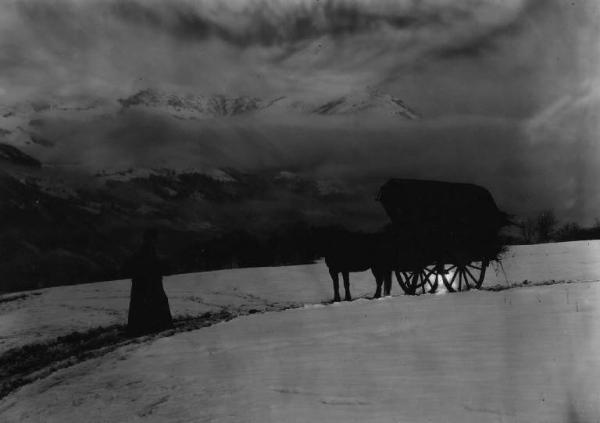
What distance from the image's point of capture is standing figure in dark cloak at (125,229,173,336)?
45.4ft

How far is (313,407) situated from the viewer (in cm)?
603

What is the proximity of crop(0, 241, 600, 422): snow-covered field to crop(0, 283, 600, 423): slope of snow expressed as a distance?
0.07ft

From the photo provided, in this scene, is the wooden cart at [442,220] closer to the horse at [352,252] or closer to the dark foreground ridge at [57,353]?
the horse at [352,252]

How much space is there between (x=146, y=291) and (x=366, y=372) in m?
8.37

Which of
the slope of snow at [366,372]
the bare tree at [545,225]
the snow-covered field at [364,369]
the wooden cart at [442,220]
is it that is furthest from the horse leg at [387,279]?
the bare tree at [545,225]

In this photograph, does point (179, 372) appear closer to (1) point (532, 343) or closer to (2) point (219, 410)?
(2) point (219, 410)

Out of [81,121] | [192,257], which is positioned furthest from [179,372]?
[81,121]

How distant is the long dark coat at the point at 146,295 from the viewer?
1391 centimetres

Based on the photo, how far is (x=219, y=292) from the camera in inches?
1016

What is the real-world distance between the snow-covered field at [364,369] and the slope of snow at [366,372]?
21 millimetres

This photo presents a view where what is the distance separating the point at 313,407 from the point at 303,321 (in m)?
6.13

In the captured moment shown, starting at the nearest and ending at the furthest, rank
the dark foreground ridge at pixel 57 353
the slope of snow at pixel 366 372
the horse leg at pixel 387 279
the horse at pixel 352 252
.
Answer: the slope of snow at pixel 366 372
the dark foreground ridge at pixel 57 353
the horse at pixel 352 252
the horse leg at pixel 387 279

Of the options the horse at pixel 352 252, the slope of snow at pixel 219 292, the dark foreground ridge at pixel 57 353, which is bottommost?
the dark foreground ridge at pixel 57 353

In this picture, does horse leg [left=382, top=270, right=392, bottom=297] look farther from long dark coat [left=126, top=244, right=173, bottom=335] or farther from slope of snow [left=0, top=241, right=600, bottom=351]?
long dark coat [left=126, top=244, right=173, bottom=335]
